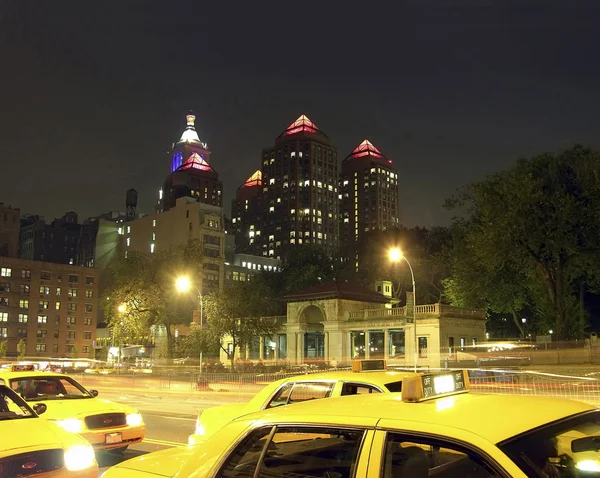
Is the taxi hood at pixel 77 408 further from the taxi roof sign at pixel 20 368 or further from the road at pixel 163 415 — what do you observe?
the taxi roof sign at pixel 20 368

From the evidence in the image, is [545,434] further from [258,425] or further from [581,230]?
[581,230]

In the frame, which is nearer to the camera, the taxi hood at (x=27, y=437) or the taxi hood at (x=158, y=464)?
the taxi hood at (x=158, y=464)

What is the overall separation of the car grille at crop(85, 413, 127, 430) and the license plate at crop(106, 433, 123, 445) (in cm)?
17

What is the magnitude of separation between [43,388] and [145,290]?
52.9 meters

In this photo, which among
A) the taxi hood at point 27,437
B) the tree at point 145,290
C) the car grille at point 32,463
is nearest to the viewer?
the car grille at point 32,463

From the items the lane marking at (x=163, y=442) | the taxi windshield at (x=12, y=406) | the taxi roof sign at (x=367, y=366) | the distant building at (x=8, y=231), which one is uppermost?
the distant building at (x=8, y=231)

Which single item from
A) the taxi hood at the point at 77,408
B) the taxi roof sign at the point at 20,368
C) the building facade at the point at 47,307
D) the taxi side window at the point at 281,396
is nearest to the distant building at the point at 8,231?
the building facade at the point at 47,307

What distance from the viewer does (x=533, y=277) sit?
2146 inches

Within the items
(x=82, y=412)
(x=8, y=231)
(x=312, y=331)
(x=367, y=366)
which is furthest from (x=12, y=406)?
(x=8, y=231)

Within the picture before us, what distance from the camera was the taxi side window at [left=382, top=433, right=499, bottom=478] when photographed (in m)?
3.33

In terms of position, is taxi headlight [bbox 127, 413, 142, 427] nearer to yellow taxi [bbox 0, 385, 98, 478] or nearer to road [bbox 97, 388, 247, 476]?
road [bbox 97, 388, 247, 476]

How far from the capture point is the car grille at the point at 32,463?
279 inches

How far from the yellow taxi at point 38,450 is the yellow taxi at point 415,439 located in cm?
387

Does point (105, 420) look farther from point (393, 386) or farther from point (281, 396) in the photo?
point (393, 386)
